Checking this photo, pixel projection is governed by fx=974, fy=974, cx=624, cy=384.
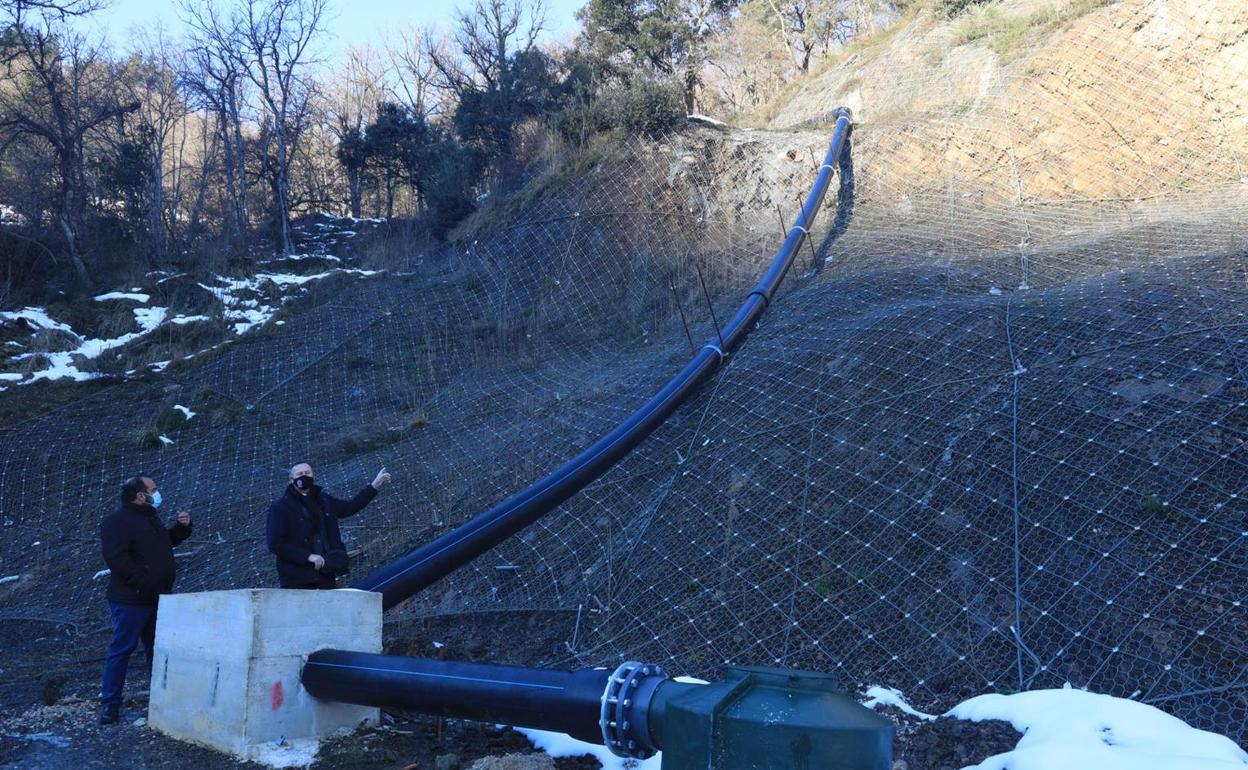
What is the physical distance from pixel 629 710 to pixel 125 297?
598 inches

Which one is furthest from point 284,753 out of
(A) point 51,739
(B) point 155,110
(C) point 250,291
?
(B) point 155,110

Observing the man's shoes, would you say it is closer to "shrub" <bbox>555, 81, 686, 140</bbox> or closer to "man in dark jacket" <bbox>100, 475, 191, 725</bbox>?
"man in dark jacket" <bbox>100, 475, 191, 725</bbox>

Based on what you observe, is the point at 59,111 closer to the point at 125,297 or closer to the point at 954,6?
the point at 125,297

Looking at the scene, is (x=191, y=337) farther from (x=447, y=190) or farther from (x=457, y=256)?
(x=447, y=190)

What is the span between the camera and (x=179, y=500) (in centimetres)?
993

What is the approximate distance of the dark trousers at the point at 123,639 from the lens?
4.91m

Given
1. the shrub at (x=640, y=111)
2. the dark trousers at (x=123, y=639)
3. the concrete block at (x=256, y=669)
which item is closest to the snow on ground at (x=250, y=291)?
the shrub at (x=640, y=111)

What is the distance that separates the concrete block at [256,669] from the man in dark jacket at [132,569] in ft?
1.09

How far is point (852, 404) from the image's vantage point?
6.65 meters

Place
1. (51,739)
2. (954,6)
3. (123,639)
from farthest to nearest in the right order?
(954,6)
(123,639)
(51,739)

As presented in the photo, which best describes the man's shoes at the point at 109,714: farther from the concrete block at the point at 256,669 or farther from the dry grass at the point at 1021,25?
the dry grass at the point at 1021,25

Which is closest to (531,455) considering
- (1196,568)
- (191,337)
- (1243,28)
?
(1196,568)

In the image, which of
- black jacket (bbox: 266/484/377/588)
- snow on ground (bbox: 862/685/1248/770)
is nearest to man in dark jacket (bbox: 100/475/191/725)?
black jacket (bbox: 266/484/377/588)

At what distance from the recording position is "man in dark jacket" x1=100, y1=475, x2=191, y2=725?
16.4 feet
